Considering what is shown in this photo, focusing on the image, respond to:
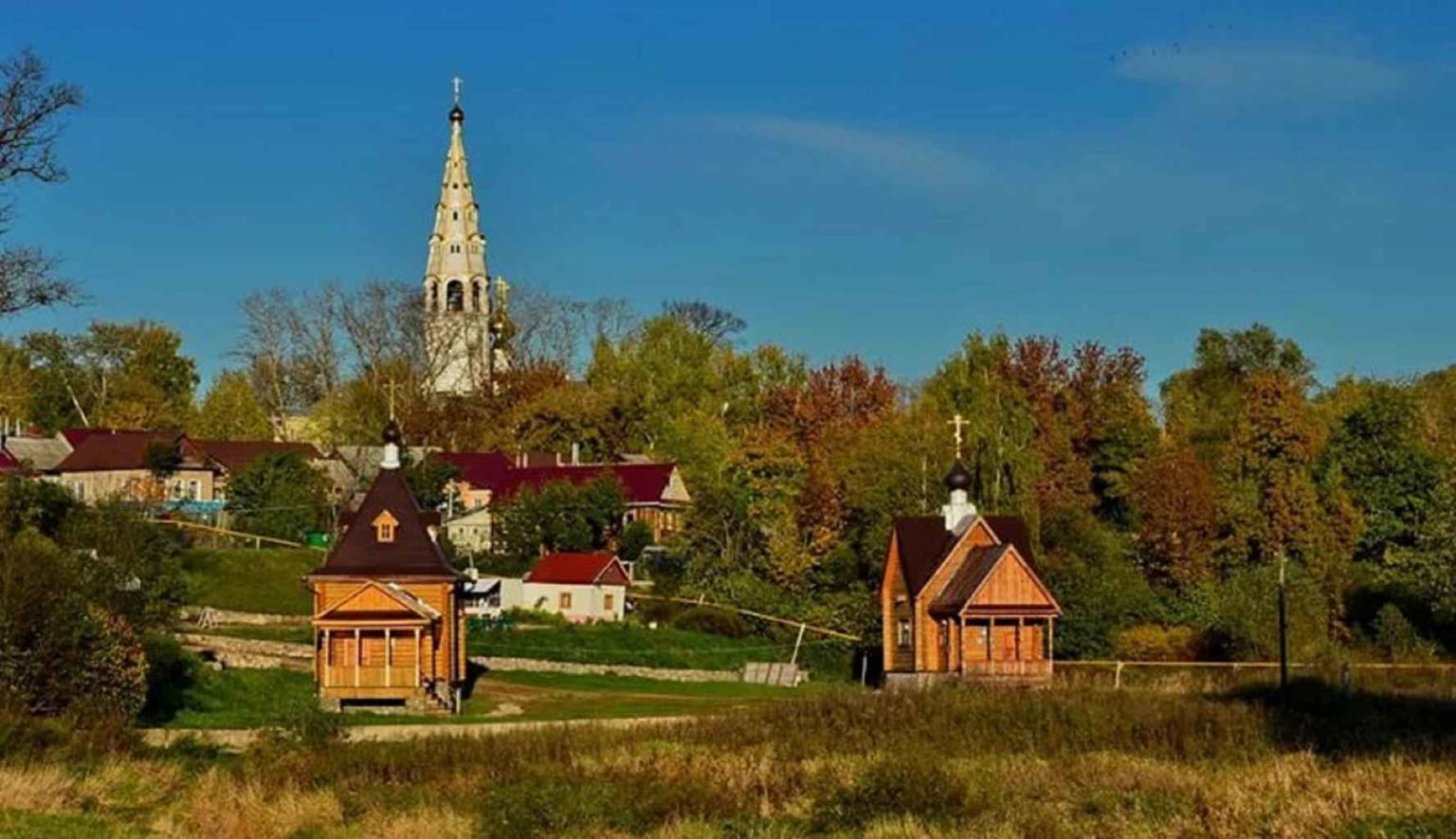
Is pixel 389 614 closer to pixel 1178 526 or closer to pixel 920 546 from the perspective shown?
pixel 920 546

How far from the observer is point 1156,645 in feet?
151

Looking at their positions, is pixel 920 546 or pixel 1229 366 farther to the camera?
pixel 1229 366

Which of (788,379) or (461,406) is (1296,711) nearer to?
(788,379)

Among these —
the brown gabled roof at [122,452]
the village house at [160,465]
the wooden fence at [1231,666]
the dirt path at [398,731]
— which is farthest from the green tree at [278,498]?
the dirt path at [398,731]

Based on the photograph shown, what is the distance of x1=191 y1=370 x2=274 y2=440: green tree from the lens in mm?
81938

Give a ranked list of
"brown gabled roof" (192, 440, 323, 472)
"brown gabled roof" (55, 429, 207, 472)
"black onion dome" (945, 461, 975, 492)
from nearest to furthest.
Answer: "black onion dome" (945, 461, 975, 492) → "brown gabled roof" (55, 429, 207, 472) → "brown gabled roof" (192, 440, 323, 472)

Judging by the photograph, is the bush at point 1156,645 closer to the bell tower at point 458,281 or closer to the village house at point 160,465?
the village house at point 160,465

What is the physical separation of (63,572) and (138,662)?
1.92 meters

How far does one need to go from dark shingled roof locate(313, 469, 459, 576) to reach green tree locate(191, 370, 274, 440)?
4416 cm

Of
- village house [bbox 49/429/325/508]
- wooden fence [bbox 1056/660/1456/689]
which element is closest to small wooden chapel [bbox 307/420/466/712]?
wooden fence [bbox 1056/660/1456/689]

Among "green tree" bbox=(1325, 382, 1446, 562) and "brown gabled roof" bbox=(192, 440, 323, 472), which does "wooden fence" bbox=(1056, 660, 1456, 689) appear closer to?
"green tree" bbox=(1325, 382, 1446, 562)

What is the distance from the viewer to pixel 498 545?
6031cm

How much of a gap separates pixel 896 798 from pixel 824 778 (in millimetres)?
2178

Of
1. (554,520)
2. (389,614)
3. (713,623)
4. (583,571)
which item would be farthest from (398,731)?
(554,520)
